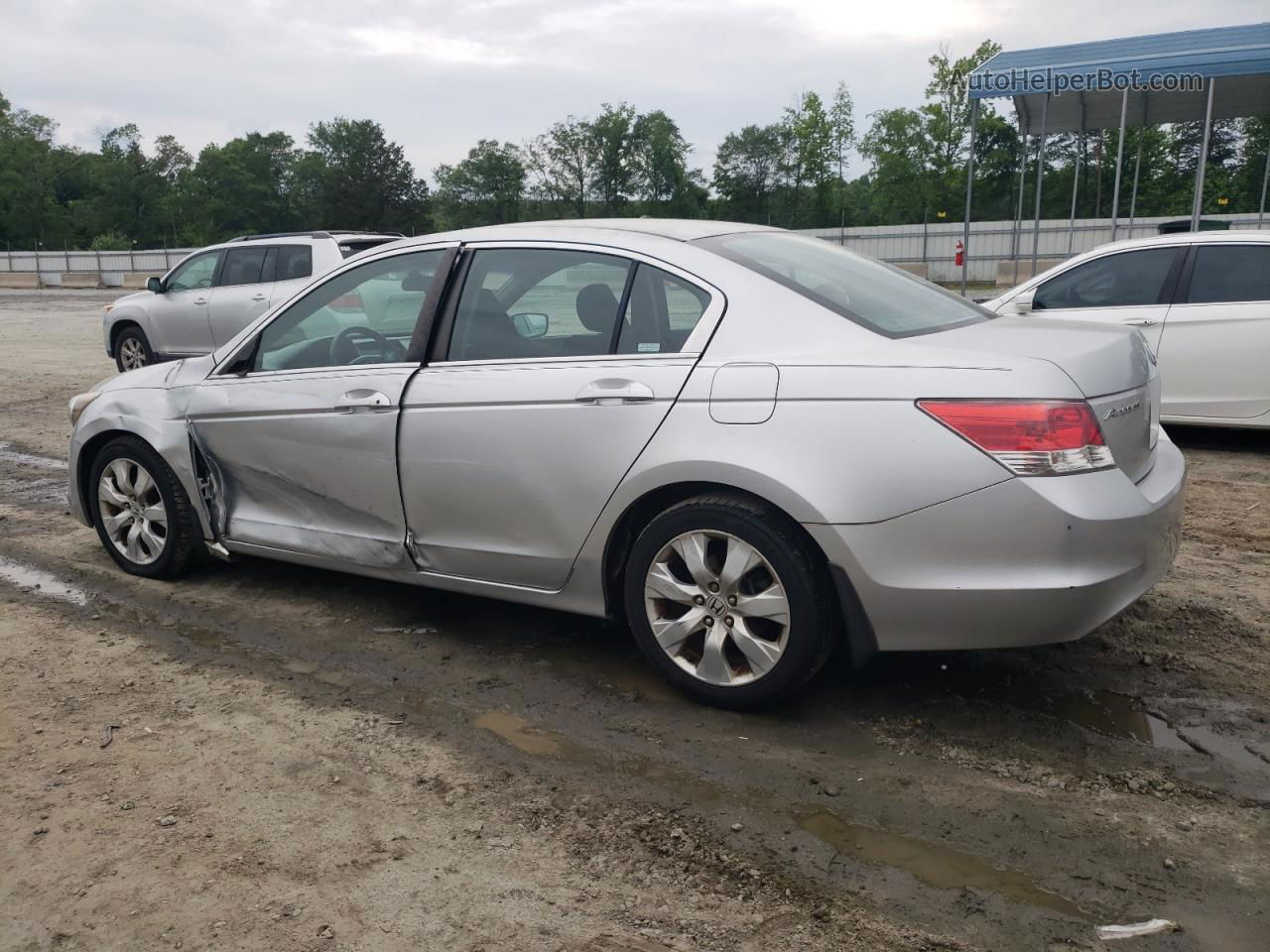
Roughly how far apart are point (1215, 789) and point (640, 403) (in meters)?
2.10

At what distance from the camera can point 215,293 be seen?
44.3 ft

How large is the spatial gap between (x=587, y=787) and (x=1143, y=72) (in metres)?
14.9

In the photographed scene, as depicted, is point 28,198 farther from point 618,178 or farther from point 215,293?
point 215,293

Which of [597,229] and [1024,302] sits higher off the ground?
[597,229]

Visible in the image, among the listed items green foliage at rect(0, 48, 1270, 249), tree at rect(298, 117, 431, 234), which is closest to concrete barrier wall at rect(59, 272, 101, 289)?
green foliage at rect(0, 48, 1270, 249)

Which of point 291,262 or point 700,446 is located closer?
point 700,446

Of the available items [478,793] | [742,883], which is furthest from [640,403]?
[742,883]

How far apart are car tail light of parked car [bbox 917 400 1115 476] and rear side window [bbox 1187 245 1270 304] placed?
5491 millimetres

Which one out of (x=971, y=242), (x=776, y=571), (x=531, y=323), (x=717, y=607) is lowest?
(x=717, y=607)

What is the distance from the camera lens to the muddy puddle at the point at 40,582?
5188 millimetres

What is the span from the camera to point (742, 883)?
279cm

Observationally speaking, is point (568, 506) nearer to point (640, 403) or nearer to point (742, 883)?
point (640, 403)

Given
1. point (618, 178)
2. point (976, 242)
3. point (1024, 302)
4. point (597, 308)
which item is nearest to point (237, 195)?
point (618, 178)

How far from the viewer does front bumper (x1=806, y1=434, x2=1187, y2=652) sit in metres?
3.20
